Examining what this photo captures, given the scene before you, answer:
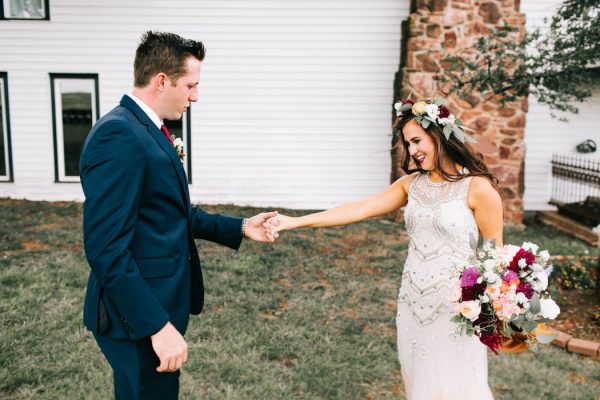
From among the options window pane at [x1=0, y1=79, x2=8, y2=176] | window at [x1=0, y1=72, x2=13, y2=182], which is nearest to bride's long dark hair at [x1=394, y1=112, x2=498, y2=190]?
window at [x1=0, y1=72, x2=13, y2=182]

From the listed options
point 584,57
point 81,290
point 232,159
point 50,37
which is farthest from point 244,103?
point 584,57

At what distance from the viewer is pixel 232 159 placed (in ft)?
39.9

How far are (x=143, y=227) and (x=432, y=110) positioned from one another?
1.85 metres

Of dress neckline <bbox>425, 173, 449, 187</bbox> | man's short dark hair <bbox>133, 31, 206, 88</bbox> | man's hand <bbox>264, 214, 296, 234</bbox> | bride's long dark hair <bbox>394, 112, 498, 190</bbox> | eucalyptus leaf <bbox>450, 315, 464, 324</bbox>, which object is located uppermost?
man's short dark hair <bbox>133, 31, 206, 88</bbox>

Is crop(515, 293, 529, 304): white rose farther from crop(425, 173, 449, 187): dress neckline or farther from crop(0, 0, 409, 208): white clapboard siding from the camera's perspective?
crop(0, 0, 409, 208): white clapboard siding

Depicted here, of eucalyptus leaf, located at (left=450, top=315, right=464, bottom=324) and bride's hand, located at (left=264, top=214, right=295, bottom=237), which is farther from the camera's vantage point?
bride's hand, located at (left=264, top=214, right=295, bottom=237)

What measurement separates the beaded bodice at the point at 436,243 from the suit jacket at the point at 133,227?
1.40m

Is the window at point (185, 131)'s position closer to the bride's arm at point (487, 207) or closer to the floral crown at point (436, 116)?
the floral crown at point (436, 116)

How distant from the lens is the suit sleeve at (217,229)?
3680 millimetres

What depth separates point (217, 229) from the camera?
146 inches

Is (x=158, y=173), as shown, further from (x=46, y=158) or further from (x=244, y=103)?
(x=46, y=158)

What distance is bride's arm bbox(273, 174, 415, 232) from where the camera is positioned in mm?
4051

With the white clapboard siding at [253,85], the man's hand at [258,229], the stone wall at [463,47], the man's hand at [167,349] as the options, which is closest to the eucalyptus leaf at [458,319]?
the man's hand at [258,229]

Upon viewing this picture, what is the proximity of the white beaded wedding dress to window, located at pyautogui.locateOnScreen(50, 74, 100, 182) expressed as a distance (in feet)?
32.3
